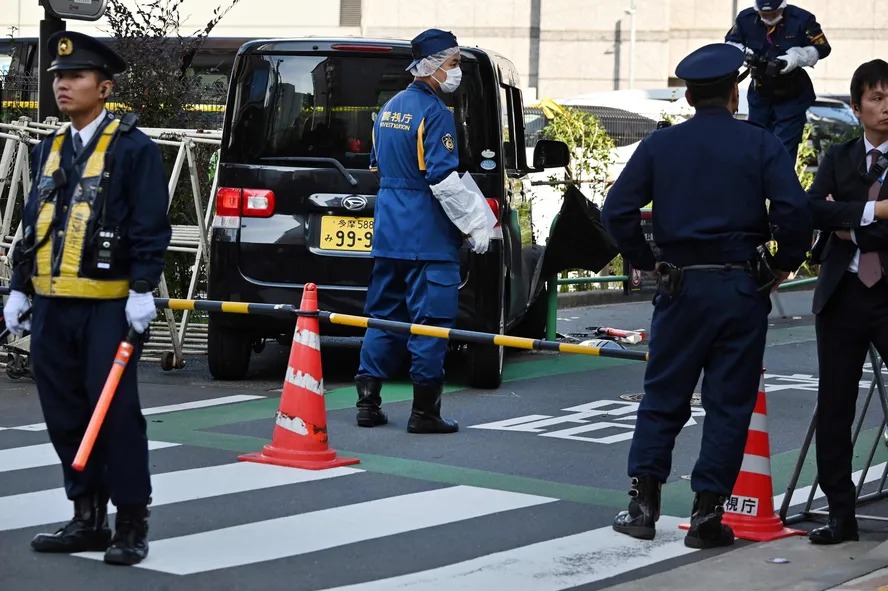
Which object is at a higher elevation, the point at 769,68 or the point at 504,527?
the point at 769,68

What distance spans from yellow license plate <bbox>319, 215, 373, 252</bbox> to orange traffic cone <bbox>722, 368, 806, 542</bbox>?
3784 mm

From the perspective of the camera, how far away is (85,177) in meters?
5.83

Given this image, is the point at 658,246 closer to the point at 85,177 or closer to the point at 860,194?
the point at 860,194

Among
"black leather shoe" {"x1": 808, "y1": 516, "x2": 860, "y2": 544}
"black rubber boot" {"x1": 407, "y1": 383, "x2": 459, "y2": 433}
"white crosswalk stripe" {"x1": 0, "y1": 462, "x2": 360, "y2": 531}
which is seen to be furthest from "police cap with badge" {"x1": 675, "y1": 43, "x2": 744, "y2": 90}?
"black rubber boot" {"x1": 407, "y1": 383, "x2": 459, "y2": 433}

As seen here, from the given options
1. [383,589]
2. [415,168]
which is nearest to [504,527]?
[383,589]

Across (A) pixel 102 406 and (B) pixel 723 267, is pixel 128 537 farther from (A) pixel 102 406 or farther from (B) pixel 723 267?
(B) pixel 723 267

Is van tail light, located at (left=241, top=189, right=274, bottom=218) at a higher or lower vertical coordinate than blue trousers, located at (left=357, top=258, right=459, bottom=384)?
higher

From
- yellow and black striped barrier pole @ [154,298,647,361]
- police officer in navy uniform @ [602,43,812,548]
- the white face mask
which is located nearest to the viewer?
police officer in navy uniform @ [602,43,812,548]

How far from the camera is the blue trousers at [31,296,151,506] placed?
5801 mm

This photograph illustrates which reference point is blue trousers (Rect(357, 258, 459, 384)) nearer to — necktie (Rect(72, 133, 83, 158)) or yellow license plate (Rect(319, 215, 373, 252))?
yellow license plate (Rect(319, 215, 373, 252))

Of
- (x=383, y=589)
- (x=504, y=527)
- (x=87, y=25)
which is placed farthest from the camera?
(x=87, y=25)

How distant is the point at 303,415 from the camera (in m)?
7.81

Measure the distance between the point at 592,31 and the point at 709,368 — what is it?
3736 centimetres

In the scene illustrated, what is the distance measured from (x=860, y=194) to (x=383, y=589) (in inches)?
92.0
